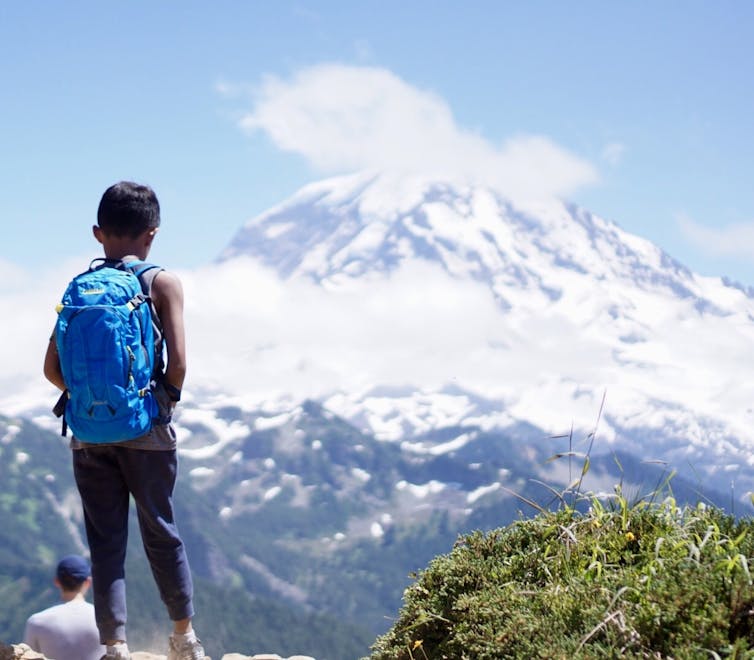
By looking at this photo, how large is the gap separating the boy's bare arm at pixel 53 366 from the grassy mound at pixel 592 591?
2.92 metres

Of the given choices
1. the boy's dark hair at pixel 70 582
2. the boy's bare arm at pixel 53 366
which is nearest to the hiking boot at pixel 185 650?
the boy's bare arm at pixel 53 366

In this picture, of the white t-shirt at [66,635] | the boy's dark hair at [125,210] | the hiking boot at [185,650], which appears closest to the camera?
the boy's dark hair at [125,210]

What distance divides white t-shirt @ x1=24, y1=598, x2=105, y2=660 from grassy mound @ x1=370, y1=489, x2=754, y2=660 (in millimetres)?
3320

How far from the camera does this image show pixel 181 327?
6953 mm

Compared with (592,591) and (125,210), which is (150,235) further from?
(592,591)

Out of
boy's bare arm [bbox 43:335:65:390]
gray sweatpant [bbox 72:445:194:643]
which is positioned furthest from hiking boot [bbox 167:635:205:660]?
boy's bare arm [bbox 43:335:65:390]

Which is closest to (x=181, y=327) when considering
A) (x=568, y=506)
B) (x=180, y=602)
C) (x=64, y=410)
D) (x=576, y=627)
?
(x=64, y=410)

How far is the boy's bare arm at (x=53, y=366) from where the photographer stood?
22.6ft

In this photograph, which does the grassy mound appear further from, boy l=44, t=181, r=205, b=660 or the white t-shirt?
the white t-shirt

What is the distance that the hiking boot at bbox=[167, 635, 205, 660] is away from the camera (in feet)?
24.3

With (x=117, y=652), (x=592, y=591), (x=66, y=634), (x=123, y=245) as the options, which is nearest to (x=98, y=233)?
(x=123, y=245)

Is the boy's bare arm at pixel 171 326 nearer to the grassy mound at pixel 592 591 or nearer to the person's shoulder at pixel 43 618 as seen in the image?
the grassy mound at pixel 592 591

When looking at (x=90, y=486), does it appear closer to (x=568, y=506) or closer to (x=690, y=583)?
(x=568, y=506)

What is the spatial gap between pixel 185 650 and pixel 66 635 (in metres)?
1.75
